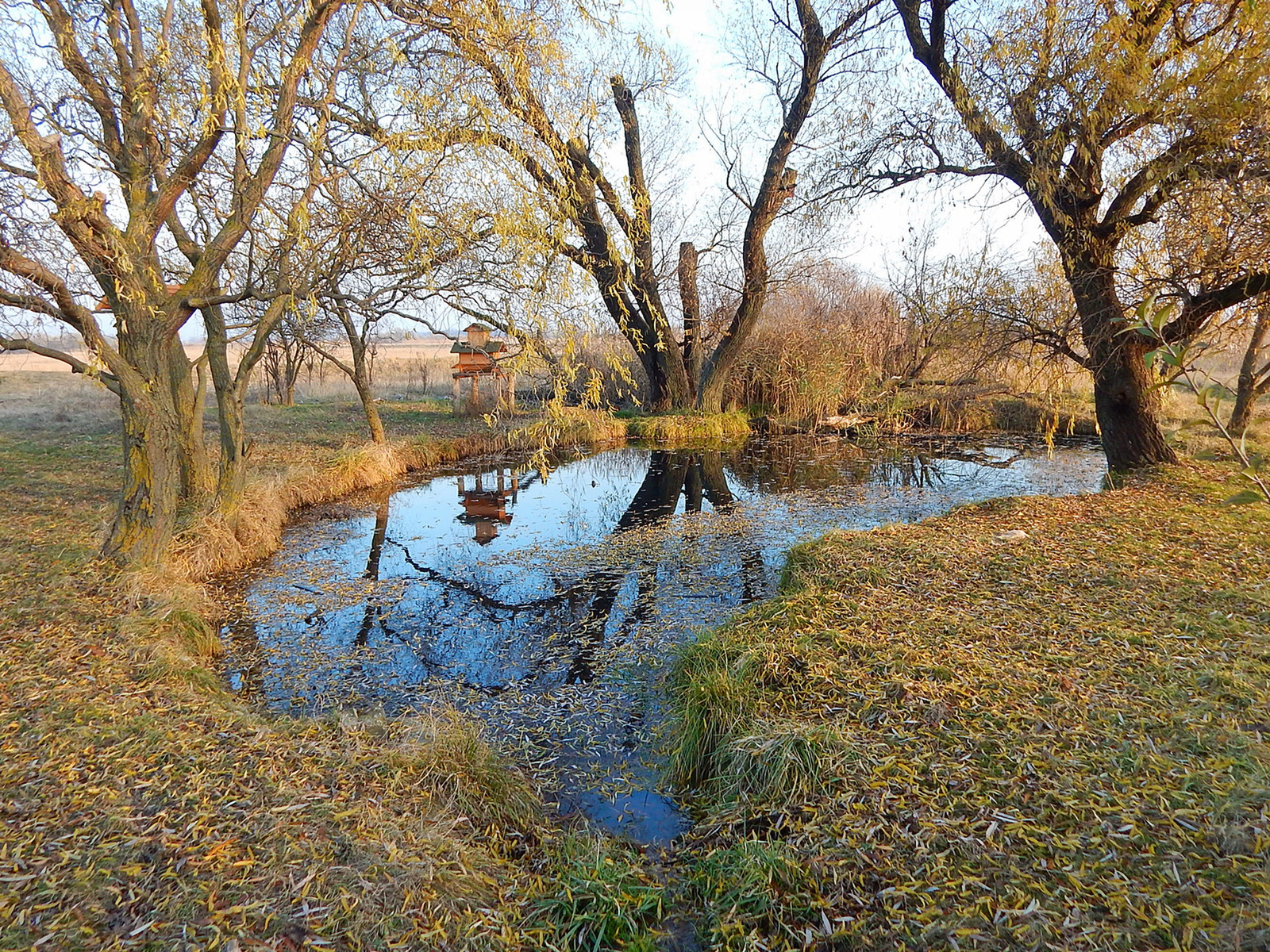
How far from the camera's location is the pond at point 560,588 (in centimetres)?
407

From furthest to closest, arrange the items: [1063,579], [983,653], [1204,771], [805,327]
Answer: [805,327]
[1063,579]
[983,653]
[1204,771]

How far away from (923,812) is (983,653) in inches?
54.6

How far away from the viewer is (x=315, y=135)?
4.88 meters

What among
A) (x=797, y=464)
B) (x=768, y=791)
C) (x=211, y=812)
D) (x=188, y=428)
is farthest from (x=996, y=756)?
(x=797, y=464)

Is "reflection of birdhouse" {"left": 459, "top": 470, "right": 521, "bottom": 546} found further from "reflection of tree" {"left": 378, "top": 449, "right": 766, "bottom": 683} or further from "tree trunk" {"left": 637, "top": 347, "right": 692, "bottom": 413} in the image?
"tree trunk" {"left": 637, "top": 347, "right": 692, "bottom": 413}

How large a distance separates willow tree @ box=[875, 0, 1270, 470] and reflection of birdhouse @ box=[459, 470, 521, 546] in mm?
6254

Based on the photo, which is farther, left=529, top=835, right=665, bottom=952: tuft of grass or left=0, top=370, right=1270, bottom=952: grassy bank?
left=529, top=835, right=665, bottom=952: tuft of grass

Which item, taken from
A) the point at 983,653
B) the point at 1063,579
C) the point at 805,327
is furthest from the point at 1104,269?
the point at 805,327

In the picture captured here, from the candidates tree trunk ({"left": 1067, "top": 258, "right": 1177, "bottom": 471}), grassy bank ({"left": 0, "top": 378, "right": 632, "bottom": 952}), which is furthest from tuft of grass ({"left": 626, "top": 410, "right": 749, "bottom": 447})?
grassy bank ({"left": 0, "top": 378, "right": 632, "bottom": 952})

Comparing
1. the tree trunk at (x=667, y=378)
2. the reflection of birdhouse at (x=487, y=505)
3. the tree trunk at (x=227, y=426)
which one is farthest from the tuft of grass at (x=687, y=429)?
the tree trunk at (x=227, y=426)

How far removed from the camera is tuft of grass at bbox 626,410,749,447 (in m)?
15.3

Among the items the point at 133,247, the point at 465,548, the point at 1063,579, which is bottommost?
the point at 465,548

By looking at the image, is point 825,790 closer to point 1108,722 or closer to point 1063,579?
point 1108,722

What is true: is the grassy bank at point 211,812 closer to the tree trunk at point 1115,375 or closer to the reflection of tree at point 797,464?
the tree trunk at point 1115,375
